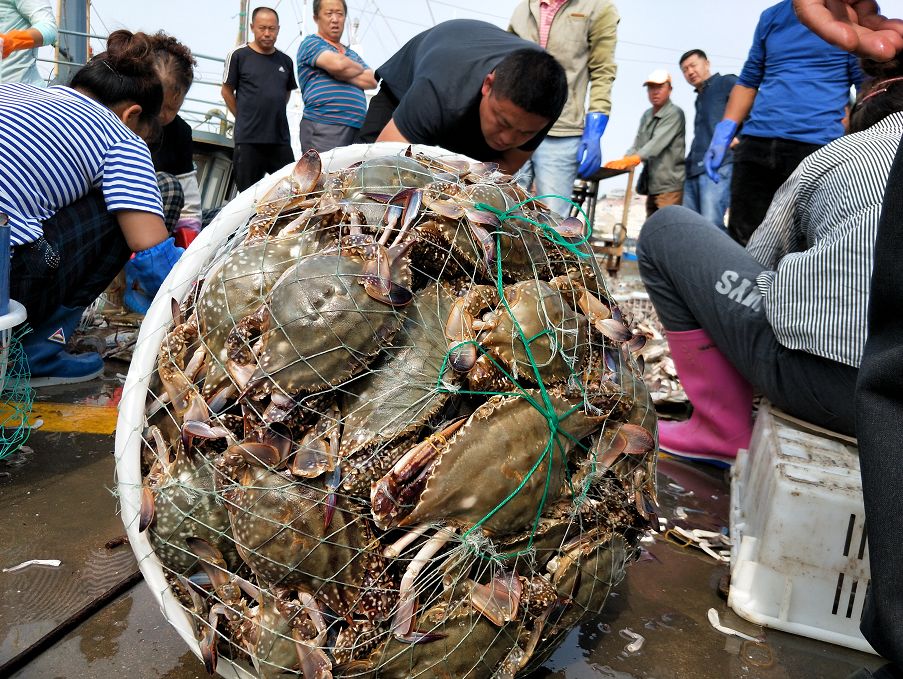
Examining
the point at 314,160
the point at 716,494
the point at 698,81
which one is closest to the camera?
the point at 314,160

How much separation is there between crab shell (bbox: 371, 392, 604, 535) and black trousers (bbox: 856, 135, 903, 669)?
2.19 feet

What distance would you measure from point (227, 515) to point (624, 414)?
111 cm

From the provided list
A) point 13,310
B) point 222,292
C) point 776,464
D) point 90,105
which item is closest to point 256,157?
point 90,105

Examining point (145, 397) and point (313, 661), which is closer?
point (313, 661)

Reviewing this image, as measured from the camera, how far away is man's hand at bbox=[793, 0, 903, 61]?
126 inches

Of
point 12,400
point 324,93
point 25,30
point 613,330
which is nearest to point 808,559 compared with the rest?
point 613,330

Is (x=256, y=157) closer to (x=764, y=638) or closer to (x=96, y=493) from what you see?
(x=96, y=493)

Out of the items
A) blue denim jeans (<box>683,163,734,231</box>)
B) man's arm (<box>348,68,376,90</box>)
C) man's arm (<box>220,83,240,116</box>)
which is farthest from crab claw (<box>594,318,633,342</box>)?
man's arm (<box>220,83,240,116</box>)

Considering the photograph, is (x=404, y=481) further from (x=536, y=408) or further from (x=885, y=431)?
(x=885, y=431)

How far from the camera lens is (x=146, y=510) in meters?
1.66

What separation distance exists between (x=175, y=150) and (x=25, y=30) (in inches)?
61.9

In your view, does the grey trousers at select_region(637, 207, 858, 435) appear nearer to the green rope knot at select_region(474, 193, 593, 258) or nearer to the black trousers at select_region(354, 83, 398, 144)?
the green rope knot at select_region(474, 193, 593, 258)

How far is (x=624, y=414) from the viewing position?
6.11 ft

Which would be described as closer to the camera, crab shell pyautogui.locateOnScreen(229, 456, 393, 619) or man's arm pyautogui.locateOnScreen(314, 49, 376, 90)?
crab shell pyautogui.locateOnScreen(229, 456, 393, 619)
